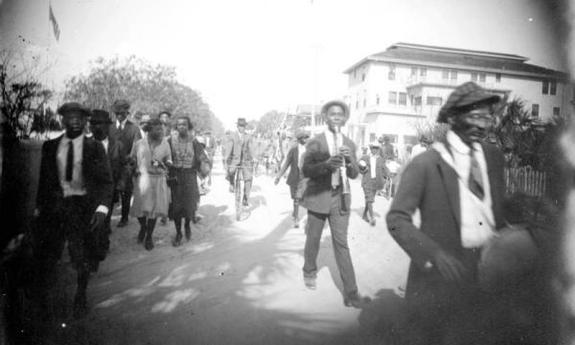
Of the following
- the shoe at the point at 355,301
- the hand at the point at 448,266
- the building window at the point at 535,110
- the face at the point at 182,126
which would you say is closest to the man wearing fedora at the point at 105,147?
the face at the point at 182,126

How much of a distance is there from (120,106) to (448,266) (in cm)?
317

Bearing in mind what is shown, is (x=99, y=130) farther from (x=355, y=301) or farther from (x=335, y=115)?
(x=355, y=301)

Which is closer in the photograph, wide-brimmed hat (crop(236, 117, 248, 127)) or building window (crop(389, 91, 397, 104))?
building window (crop(389, 91, 397, 104))

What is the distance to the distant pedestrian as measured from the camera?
3.66 metres

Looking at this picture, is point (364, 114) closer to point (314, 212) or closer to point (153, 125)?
point (314, 212)

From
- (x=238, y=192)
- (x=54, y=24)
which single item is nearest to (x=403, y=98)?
(x=54, y=24)

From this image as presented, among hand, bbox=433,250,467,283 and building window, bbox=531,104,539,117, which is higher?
building window, bbox=531,104,539,117

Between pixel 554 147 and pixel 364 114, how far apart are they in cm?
166

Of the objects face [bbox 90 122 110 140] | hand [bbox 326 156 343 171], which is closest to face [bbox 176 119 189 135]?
face [bbox 90 122 110 140]

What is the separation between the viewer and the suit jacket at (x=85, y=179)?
2.39m

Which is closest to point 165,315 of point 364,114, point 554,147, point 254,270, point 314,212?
point 254,270

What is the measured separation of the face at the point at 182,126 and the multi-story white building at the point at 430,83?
89.3 inches

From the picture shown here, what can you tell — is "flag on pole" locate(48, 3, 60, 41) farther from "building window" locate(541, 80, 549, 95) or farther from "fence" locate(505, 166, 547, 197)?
"building window" locate(541, 80, 549, 95)

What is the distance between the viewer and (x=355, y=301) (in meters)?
2.63
